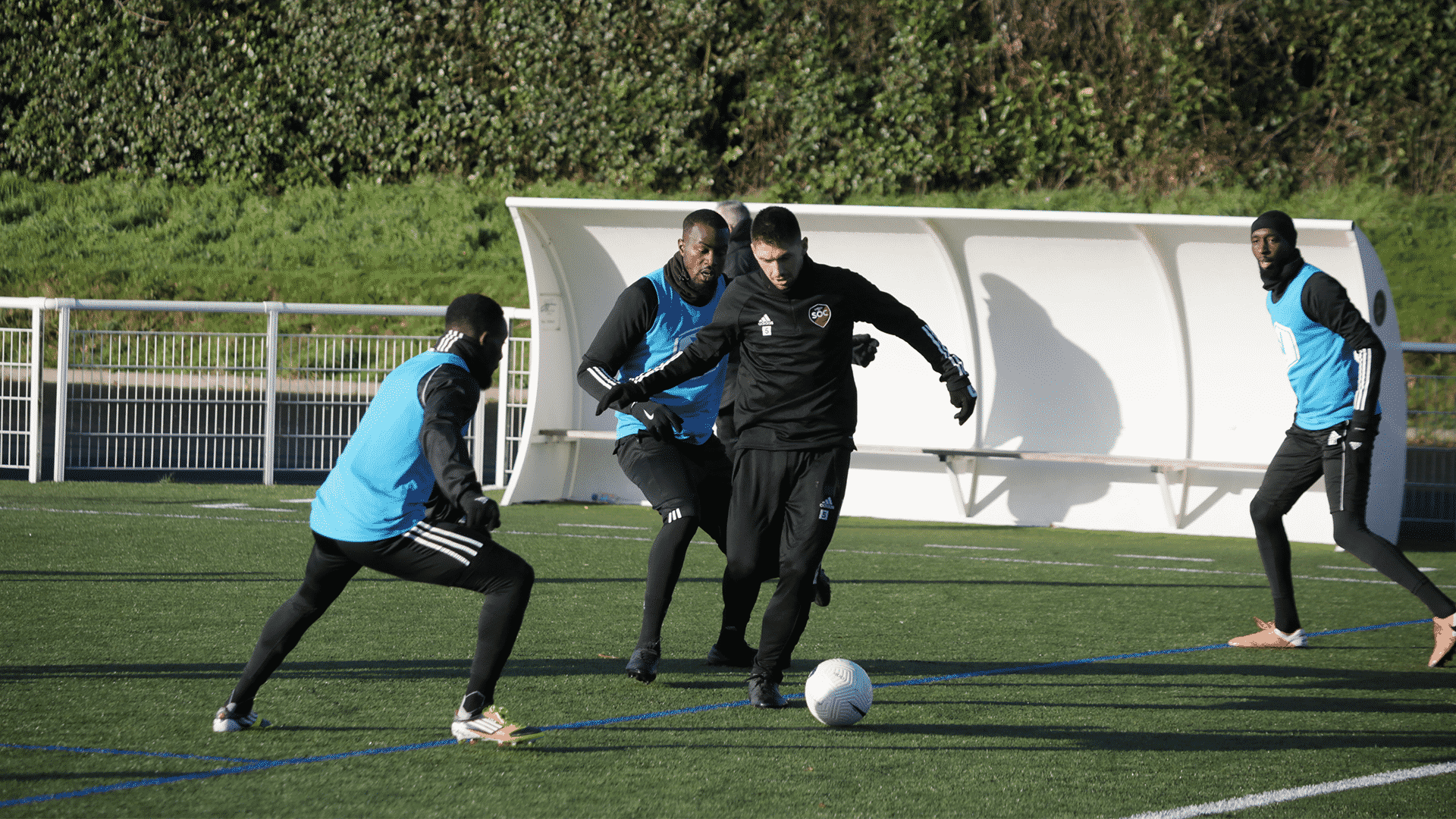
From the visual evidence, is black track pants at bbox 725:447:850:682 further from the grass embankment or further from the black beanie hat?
the grass embankment

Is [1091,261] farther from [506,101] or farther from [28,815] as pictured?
[506,101]

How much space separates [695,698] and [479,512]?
5.60 ft

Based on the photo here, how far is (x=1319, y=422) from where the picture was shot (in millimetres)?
7242

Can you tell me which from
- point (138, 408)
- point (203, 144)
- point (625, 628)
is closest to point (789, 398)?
point (625, 628)

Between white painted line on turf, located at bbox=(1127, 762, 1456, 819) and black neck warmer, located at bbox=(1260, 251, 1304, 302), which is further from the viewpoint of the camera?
black neck warmer, located at bbox=(1260, 251, 1304, 302)

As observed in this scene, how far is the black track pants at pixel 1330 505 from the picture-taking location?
278 inches

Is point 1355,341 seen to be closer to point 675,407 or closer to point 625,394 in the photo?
point 675,407

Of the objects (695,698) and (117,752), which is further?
(695,698)

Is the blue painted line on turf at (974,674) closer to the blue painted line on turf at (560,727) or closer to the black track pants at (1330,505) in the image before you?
the blue painted line on turf at (560,727)

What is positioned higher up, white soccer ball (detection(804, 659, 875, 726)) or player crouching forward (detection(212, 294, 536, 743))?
player crouching forward (detection(212, 294, 536, 743))

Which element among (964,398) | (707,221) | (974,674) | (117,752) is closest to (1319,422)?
(974,674)

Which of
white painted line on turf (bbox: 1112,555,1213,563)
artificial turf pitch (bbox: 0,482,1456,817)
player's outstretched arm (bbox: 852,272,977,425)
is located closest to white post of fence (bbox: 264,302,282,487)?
artificial turf pitch (bbox: 0,482,1456,817)

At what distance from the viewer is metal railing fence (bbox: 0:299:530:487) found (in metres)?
14.3

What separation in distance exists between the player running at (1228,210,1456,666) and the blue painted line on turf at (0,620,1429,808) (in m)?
0.55
